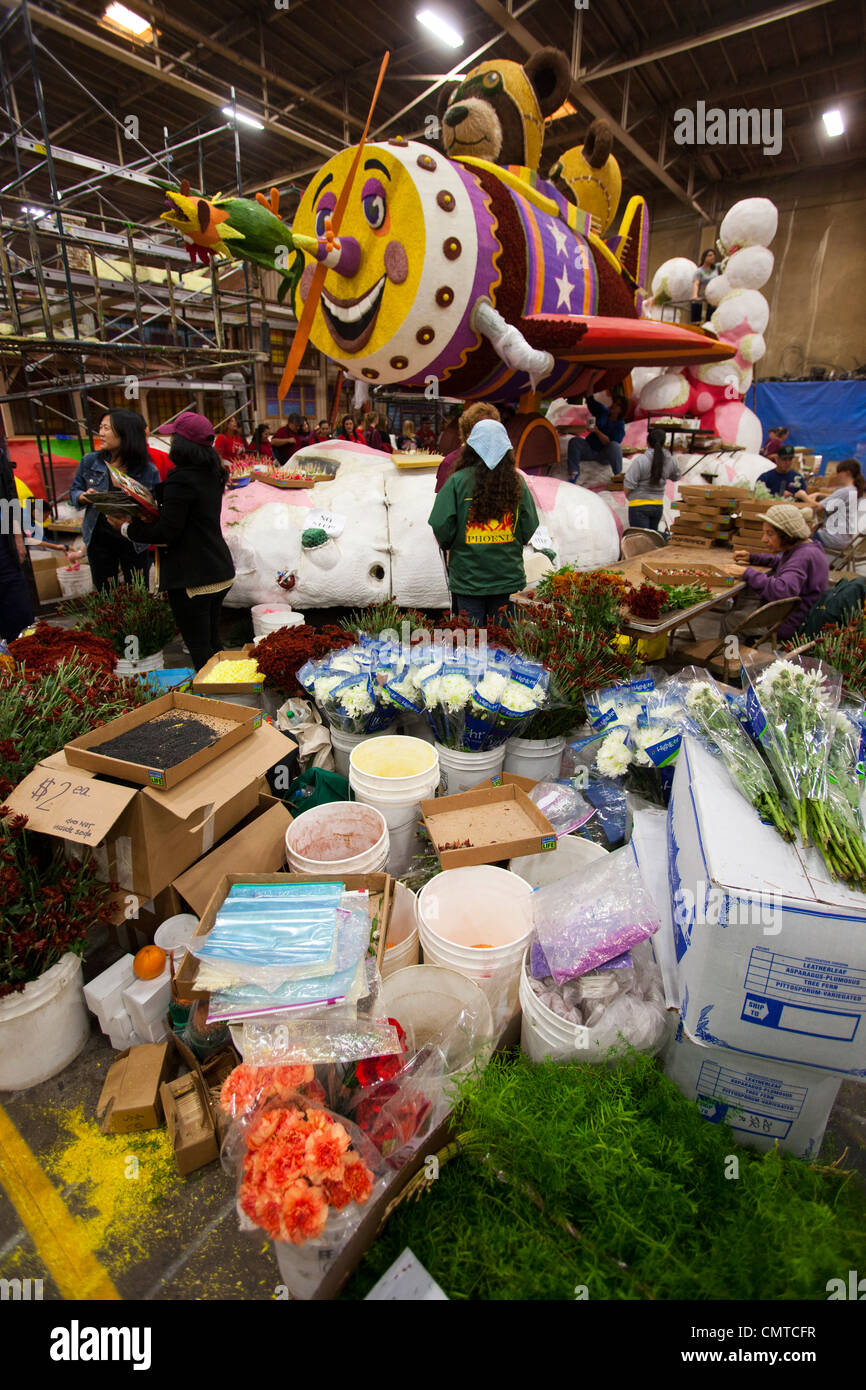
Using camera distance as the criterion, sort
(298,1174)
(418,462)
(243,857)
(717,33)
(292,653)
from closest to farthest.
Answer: (298,1174), (243,857), (292,653), (418,462), (717,33)

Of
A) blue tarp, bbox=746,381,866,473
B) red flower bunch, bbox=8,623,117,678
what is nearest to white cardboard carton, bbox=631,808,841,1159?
red flower bunch, bbox=8,623,117,678

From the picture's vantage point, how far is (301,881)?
178 cm

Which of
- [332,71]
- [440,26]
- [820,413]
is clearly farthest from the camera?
[820,413]

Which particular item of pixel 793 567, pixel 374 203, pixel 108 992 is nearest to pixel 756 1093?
pixel 108 992

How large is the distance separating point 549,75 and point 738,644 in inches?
186

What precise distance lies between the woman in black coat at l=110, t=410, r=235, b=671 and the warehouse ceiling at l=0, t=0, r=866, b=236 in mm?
3877

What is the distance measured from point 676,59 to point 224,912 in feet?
43.0

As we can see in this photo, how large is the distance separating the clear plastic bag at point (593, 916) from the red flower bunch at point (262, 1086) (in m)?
0.61

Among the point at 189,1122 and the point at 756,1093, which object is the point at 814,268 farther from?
the point at 189,1122

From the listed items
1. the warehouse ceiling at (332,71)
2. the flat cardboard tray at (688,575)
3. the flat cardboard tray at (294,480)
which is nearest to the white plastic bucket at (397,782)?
the flat cardboard tray at (688,575)

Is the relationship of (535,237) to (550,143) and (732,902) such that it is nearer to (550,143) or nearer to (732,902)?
(732,902)

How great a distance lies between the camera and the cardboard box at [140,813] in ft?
5.66

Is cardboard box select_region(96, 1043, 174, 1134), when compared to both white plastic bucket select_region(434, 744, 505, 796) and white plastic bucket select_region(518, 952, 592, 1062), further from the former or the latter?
white plastic bucket select_region(434, 744, 505, 796)

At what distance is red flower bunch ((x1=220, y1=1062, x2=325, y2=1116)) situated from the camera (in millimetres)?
1271
